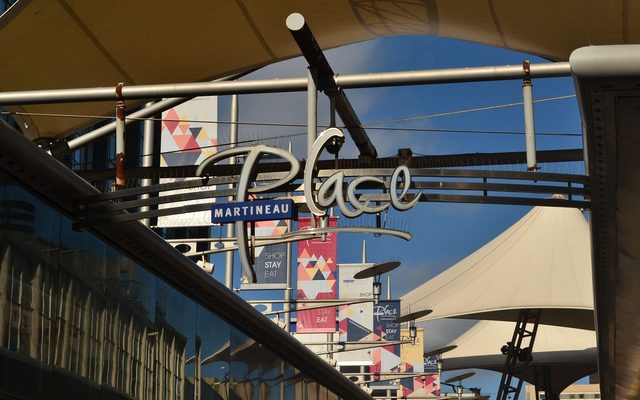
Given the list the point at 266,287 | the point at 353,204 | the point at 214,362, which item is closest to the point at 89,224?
the point at 353,204

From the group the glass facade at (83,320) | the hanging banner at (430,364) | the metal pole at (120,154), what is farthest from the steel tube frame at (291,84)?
the hanging banner at (430,364)

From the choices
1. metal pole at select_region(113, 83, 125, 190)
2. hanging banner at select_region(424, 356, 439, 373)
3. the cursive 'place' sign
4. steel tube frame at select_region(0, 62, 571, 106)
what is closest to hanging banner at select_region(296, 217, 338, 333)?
steel tube frame at select_region(0, 62, 571, 106)

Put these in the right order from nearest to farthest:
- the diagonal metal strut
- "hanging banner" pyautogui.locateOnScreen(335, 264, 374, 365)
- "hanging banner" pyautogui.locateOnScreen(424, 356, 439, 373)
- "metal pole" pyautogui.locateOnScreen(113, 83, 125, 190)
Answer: the diagonal metal strut < "metal pole" pyautogui.locateOnScreen(113, 83, 125, 190) < "hanging banner" pyautogui.locateOnScreen(335, 264, 374, 365) < "hanging banner" pyautogui.locateOnScreen(424, 356, 439, 373)

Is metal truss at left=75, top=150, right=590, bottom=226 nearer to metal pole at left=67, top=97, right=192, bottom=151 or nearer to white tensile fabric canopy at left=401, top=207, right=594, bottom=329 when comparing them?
metal pole at left=67, top=97, right=192, bottom=151

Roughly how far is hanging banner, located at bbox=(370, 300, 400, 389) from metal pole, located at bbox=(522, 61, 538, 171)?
25.3 meters

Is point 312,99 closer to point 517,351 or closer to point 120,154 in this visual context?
point 120,154

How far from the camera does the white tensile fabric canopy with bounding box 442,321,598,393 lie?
179 ft

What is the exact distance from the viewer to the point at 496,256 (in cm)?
5041

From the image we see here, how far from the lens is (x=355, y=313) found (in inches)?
1544

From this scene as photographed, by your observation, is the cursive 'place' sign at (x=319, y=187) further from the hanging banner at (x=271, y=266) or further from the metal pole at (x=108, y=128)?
the hanging banner at (x=271, y=266)

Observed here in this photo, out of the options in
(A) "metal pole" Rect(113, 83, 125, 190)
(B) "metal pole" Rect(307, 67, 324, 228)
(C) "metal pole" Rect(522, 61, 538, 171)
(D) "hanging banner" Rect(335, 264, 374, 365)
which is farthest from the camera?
(D) "hanging banner" Rect(335, 264, 374, 365)

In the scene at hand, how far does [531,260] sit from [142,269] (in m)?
34.3

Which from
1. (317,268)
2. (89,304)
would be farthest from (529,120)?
(317,268)

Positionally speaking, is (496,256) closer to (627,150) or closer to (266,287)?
(266,287)
